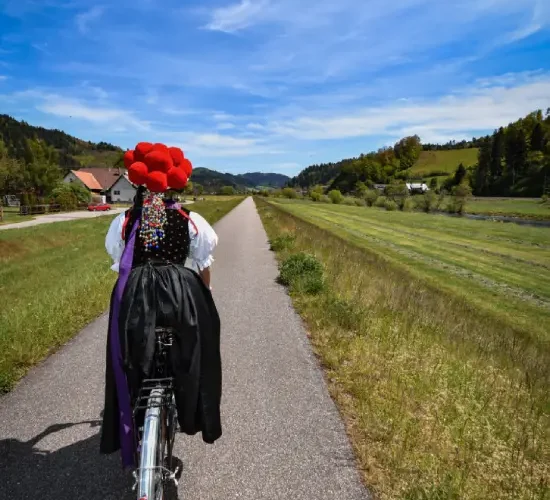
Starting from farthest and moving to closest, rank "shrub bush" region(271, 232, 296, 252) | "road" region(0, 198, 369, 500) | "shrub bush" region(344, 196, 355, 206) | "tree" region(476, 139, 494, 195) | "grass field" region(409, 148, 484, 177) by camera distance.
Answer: "grass field" region(409, 148, 484, 177)
"tree" region(476, 139, 494, 195)
"shrub bush" region(344, 196, 355, 206)
"shrub bush" region(271, 232, 296, 252)
"road" region(0, 198, 369, 500)

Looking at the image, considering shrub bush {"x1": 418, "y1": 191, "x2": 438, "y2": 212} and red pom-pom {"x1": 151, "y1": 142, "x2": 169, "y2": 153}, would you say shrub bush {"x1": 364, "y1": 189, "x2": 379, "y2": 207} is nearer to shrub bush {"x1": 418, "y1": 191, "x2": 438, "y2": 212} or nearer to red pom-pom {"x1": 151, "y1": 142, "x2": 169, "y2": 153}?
shrub bush {"x1": 418, "y1": 191, "x2": 438, "y2": 212}

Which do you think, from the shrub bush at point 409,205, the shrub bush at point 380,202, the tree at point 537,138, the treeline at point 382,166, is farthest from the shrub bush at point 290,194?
the tree at point 537,138

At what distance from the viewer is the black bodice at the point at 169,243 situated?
236cm

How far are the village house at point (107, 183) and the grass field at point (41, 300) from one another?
62290mm

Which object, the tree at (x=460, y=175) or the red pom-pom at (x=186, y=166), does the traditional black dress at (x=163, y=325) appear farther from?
the tree at (x=460, y=175)

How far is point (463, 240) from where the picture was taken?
28969 mm

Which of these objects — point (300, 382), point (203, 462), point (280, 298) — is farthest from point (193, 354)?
point (280, 298)

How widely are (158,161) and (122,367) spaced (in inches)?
50.9

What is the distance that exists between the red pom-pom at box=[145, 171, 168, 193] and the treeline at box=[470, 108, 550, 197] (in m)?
123

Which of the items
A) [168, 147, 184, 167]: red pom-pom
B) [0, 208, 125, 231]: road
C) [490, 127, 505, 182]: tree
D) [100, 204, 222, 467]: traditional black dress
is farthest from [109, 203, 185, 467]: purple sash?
[490, 127, 505, 182]: tree

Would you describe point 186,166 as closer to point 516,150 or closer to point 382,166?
point 516,150

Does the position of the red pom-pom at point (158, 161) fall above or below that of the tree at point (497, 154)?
below

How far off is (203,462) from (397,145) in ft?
631

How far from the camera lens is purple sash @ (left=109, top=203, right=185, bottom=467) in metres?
2.23
